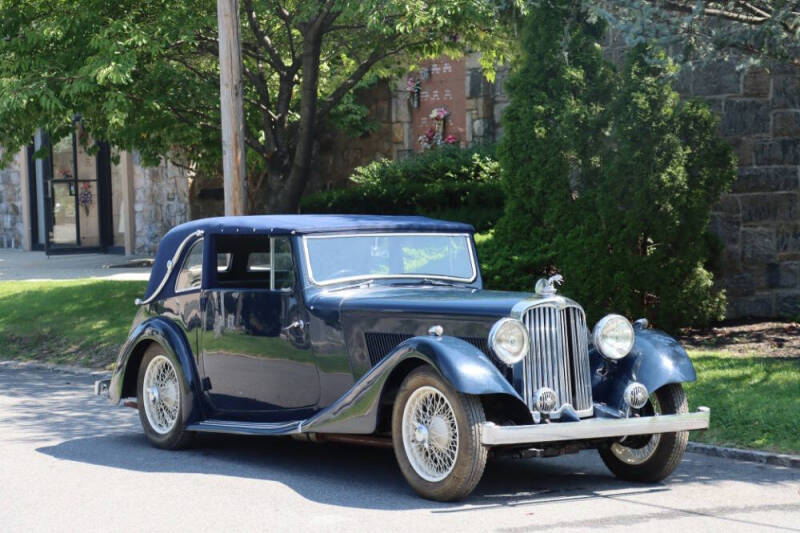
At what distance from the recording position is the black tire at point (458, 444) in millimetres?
6844

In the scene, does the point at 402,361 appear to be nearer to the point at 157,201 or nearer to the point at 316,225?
the point at 316,225

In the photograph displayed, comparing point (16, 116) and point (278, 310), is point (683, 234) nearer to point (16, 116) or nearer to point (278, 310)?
point (278, 310)

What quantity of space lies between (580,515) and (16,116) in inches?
397

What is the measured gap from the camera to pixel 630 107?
1305 centimetres

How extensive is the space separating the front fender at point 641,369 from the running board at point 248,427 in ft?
6.36

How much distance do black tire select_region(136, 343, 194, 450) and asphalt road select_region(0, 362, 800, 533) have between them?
10cm

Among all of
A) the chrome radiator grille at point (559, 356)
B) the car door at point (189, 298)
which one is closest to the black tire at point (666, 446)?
the chrome radiator grille at point (559, 356)

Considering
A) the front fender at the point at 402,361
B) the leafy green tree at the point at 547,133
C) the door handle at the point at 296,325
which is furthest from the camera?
the leafy green tree at the point at 547,133

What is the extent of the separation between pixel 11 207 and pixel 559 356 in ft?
89.4

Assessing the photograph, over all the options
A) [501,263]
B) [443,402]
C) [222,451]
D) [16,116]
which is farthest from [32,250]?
[443,402]

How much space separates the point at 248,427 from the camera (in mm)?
8359

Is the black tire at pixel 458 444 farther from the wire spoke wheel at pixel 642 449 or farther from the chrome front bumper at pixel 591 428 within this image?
the wire spoke wheel at pixel 642 449

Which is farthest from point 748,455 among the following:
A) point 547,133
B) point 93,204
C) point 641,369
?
point 93,204

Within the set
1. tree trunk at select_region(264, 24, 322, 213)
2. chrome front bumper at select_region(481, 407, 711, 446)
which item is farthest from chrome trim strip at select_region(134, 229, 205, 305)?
tree trunk at select_region(264, 24, 322, 213)
